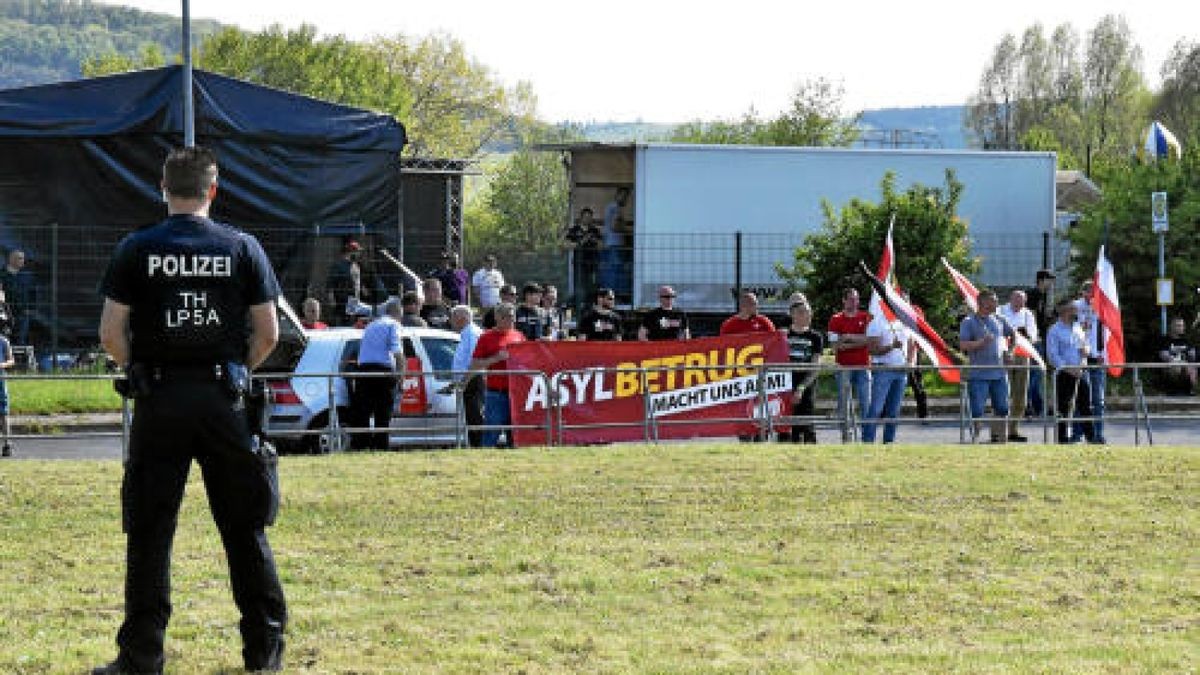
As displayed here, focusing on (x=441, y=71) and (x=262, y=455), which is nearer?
(x=262, y=455)

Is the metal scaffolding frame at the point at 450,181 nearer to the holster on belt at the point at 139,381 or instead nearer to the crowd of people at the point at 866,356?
the crowd of people at the point at 866,356

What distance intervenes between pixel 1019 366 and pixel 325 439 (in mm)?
6918

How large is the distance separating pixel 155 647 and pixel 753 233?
27793mm

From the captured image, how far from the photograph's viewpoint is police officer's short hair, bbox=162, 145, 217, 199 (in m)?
7.65

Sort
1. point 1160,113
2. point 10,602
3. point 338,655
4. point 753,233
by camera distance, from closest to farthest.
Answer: point 338,655, point 10,602, point 753,233, point 1160,113

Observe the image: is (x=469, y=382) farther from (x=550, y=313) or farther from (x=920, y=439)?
(x=550, y=313)

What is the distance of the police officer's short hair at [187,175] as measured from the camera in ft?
25.1

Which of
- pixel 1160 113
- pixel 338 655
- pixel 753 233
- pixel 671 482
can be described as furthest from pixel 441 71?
pixel 338 655

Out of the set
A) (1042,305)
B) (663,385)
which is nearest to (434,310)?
(663,385)

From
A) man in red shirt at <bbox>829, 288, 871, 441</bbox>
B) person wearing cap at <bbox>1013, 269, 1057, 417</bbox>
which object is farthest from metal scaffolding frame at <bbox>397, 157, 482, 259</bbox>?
man in red shirt at <bbox>829, 288, 871, 441</bbox>

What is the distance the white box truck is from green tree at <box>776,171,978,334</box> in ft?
7.61

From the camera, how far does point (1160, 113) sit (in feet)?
302

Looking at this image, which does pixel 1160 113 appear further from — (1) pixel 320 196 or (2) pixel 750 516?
(2) pixel 750 516

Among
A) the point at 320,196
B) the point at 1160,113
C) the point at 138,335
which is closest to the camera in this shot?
the point at 138,335
